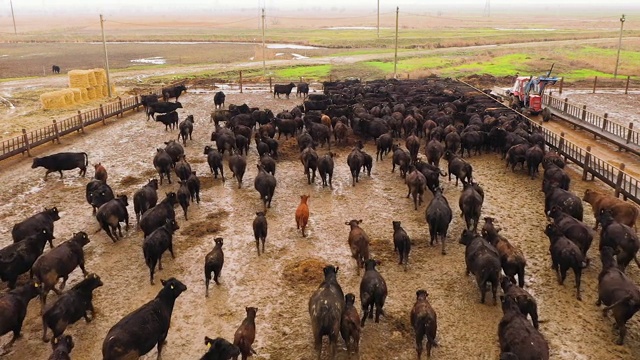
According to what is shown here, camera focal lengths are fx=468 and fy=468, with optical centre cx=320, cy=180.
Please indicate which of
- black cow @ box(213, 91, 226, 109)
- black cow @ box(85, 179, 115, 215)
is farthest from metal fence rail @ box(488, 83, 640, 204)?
black cow @ box(213, 91, 226, 109)

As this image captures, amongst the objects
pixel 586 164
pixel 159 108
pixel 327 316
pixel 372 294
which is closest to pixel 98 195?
pixel 327 316

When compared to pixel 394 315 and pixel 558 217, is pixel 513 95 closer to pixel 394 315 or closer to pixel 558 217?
pixel 558 217

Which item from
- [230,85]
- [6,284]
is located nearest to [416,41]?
[230,85]

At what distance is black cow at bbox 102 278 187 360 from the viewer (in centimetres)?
732

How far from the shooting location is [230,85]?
139ft

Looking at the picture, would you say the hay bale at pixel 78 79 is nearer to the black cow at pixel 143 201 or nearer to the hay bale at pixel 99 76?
the hay bale at pixel 99 76

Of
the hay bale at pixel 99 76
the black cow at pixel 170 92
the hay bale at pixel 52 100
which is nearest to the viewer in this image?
A: the hay bale at pixel 52 100

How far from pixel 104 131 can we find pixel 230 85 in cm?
1807

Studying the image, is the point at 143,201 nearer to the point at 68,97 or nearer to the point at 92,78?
the point at 68,97

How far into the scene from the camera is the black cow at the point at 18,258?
10047 mm

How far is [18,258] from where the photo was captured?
10.2m

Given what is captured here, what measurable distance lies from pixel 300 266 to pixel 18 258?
20.4ft

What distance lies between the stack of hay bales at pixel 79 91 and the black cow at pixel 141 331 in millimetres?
27854

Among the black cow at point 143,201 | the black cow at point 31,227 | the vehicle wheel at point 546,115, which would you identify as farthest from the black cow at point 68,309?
the vehicle wheel at point 546,115
